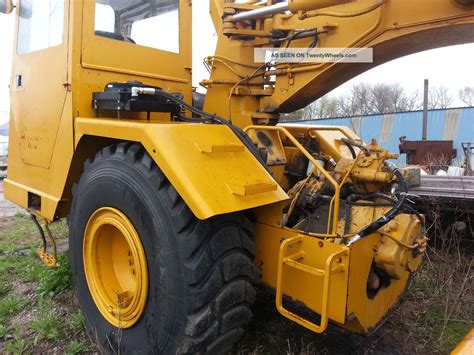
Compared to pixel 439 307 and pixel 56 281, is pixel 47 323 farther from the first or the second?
pixel 439 307

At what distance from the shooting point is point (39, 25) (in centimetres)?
348

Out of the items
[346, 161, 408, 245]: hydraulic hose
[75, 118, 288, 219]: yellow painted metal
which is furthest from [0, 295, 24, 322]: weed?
[346, 161, 408, 245]: hydraulic hose

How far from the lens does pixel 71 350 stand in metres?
2.74

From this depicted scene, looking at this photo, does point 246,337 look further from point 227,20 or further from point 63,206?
point 227,20

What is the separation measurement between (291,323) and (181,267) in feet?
4.18

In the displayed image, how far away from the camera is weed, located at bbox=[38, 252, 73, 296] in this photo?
3.67 meters

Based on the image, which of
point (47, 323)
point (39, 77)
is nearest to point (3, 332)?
point (47, 323)

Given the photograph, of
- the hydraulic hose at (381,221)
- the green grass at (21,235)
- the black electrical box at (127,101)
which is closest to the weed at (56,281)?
the green grass at (21,235)

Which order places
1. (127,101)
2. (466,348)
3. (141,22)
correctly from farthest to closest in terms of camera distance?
(141,22)
(127,101)
(466,348)

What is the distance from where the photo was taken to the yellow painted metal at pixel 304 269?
2.02 meters

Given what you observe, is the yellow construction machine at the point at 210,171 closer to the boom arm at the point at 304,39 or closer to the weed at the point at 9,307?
the boom arm at the point at 304,39

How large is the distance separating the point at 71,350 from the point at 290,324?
4.91 ft

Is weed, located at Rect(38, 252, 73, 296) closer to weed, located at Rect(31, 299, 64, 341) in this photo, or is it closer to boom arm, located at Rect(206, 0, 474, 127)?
weed, located at Rect(31, 299, 64, 341)

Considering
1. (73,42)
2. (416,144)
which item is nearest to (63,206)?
(73,42)
